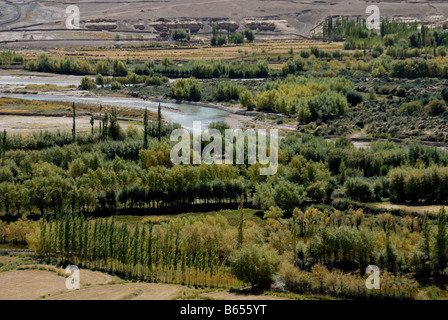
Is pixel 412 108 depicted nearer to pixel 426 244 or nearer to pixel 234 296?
pixel 426 244

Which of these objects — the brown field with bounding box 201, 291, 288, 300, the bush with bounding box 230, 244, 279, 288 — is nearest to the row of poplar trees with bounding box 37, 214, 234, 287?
the bush with bounding box 230, 244, 279, 288

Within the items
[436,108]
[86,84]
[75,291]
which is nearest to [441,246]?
[75,291]

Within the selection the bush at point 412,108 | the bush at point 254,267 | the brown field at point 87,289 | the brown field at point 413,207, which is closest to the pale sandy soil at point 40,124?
the bush at point 412,108

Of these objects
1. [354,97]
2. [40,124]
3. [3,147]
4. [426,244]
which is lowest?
[40,124]

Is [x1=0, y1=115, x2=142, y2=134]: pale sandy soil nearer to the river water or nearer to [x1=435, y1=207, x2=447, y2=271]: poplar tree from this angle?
the river water

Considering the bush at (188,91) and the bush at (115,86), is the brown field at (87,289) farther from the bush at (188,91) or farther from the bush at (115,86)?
the bush at (115,86)
